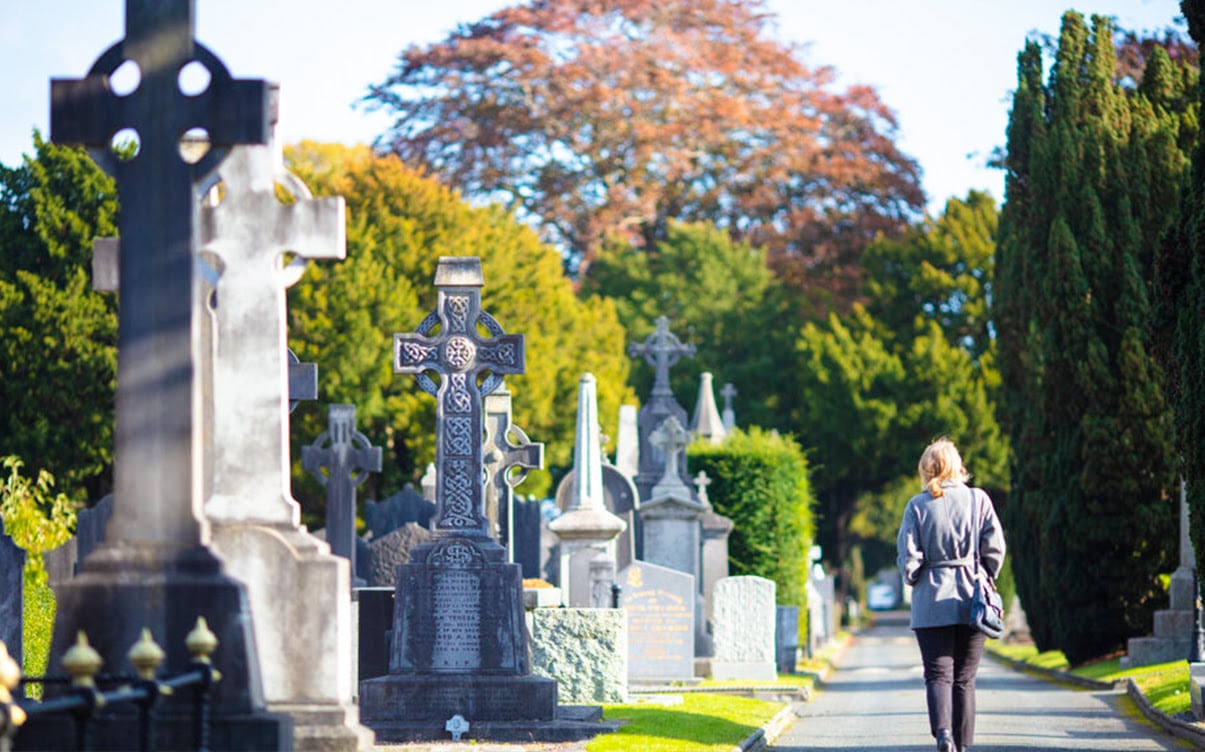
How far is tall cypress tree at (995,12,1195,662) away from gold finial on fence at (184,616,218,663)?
21.5 metres

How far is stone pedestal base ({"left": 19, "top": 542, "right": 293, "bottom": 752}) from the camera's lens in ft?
30.7

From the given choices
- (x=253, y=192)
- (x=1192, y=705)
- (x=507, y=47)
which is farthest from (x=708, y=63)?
(x=253, y=192)

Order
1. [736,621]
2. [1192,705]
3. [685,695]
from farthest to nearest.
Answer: [736,621] → [685,695] → [1192,705]

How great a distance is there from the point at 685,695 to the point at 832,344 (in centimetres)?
3181

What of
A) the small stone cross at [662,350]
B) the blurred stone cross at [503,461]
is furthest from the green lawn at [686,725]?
the small stone cross at [662,350]

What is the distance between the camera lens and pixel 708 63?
55188 mm

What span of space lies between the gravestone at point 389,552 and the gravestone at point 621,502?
2436 mm

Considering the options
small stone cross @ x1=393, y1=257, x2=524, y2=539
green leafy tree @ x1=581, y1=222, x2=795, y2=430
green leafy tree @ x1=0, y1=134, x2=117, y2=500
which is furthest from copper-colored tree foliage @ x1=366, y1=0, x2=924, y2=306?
small stone cross @ x1=393, y1=257, x2=524, y2=539

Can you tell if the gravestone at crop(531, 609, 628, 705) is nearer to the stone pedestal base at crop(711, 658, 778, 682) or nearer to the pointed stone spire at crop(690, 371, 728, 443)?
the stone pedestal base at crop(711, 658, 778, 682)

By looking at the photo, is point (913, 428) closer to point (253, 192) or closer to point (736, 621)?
point (736, 621)

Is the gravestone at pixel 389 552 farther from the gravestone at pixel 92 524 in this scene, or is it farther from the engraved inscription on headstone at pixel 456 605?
the engraved inscription on headstone at pixel 456 605

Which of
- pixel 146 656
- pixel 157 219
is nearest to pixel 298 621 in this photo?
pixel 157 219

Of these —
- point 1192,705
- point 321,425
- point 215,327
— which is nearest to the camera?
point 215,327

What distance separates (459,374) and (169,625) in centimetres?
811
